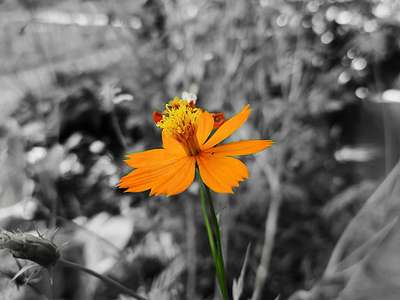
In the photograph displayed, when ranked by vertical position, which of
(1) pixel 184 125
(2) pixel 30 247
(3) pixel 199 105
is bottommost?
(2) pixel 30 247

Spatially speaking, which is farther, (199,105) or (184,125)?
(199,105)

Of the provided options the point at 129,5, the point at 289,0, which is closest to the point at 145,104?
the point at 129,5

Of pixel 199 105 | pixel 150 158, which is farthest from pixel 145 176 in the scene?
pixel 199 105

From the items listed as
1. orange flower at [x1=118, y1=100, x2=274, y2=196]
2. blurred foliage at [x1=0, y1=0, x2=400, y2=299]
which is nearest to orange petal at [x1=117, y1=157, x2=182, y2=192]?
orange flower at [x1=118, y1=100, x2=274, y2=196]

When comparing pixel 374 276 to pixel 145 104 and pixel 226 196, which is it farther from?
pixel 145 104

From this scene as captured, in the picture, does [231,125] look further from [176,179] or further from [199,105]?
[199,105]

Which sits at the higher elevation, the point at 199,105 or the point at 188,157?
the point at 199,105

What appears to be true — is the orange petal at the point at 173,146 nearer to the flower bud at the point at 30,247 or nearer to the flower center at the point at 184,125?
the flower center at the point at 184,125
